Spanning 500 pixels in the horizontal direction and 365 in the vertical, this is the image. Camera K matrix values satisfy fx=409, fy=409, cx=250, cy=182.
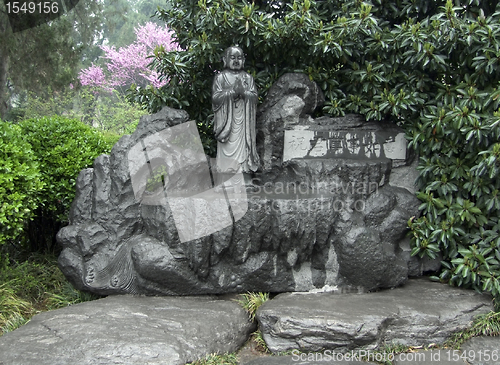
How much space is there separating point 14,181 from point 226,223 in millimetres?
2520

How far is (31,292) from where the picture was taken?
5.16 meters

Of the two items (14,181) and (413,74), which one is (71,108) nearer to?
(14,181)

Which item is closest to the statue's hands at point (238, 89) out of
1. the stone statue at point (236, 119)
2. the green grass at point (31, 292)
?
the stone statue at point (236, 119)

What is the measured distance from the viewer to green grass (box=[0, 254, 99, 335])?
4527mm

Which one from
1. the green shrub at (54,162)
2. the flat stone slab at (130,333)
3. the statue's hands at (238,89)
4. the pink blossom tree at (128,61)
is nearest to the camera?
the flat stone slab at (130,333)

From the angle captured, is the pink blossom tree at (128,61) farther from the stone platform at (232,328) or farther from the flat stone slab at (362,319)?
the flat stone slab at (362,319)

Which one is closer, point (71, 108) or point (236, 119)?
point (236, 119)

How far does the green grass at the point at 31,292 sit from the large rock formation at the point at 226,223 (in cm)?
40

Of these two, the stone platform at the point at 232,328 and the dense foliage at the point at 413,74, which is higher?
the dense foliage at the point at 413,74

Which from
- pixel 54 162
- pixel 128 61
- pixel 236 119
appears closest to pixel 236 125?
pixel 236 119

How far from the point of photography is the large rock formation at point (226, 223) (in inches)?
181

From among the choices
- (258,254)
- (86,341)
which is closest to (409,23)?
(258,254)

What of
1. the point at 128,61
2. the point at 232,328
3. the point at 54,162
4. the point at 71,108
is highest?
the point at 128,61

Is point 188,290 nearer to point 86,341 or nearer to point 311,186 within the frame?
point 86,341
